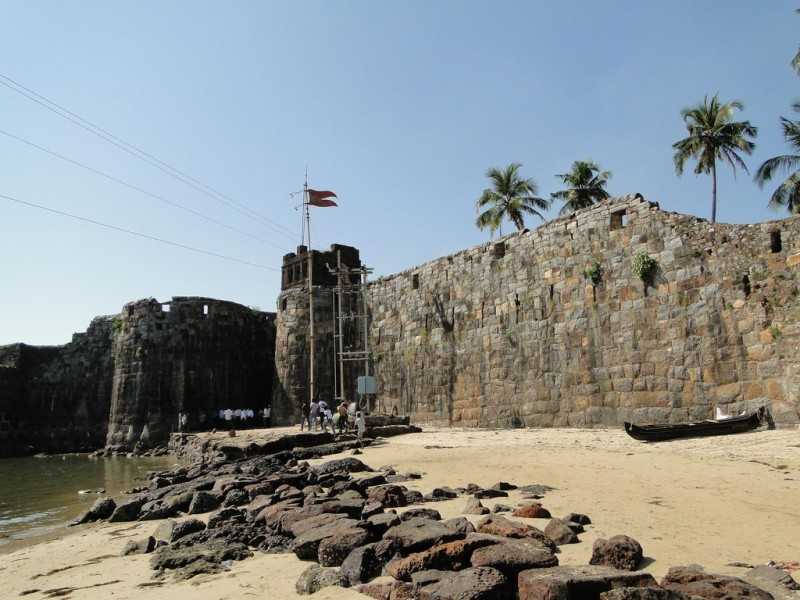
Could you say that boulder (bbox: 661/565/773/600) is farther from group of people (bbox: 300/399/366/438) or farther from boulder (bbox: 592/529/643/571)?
group of people (bbox: 300/399/366/438)

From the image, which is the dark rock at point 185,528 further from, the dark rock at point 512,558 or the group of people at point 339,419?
the group of people at point 339,419

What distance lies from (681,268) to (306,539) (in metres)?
12.8

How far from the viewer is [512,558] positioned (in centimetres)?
459

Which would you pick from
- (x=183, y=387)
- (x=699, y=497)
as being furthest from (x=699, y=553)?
(x=183, y=387)

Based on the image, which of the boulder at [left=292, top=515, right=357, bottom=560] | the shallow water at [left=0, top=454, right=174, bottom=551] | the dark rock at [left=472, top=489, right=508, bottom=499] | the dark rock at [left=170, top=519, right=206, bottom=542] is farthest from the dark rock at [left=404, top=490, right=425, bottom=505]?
the shallow water at [left=0, top=454, right=174, bottom=551]

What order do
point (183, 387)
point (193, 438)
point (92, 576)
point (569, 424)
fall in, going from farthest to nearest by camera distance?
point (183, 387) → point (193, 438) → point (569, 424) → point (92, 576)

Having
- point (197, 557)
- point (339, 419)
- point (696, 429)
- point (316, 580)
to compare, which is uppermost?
point (339, 419)

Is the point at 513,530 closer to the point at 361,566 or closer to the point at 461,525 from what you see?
the point at 461,525

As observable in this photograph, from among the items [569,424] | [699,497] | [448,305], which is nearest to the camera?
[699,497]

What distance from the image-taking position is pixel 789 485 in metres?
7.79

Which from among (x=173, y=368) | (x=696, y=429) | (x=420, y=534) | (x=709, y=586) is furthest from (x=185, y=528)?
(x=173, y=368)

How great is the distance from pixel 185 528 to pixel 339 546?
133 inches

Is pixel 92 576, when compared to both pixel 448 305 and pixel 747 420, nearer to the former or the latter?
pixel 747 420

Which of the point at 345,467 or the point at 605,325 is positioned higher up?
the point at 605,325
